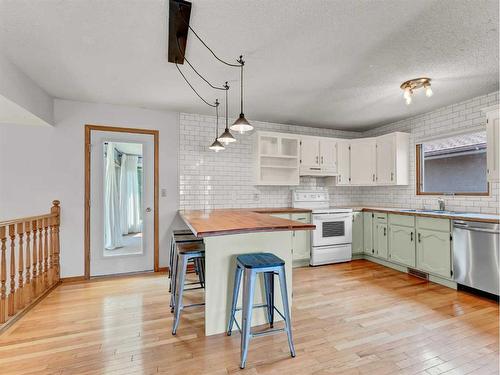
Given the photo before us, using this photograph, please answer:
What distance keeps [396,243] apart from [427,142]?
66.2 inches

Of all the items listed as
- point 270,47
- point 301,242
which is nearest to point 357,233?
point 301,242

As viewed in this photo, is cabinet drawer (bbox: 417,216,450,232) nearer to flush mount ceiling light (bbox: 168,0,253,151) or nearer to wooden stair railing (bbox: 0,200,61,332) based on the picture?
flush mount ceiling light (bbox: 168,0,253,151)

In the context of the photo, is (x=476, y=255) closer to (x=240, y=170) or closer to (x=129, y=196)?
(x=240, y=170)

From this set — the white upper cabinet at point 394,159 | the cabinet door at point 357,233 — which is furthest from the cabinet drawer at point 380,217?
the white upper cabinet at point 394,159

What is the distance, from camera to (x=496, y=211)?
323 centimetres

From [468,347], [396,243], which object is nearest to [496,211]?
[396,243]

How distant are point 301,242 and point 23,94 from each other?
155 inches

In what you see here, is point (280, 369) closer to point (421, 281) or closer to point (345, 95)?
point (421, 281)

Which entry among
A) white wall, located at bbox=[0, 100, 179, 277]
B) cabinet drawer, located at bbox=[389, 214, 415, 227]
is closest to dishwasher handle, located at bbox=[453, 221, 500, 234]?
cabinet drawer, located at bbox=[389, 214, 415, 227]

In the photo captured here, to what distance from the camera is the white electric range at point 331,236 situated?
4137mm

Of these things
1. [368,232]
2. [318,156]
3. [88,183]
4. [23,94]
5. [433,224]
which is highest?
[23,94]

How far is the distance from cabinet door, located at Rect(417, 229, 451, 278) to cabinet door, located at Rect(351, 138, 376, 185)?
1.42 metres

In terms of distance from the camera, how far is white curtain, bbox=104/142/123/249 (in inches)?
145

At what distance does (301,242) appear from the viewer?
4.12 m
